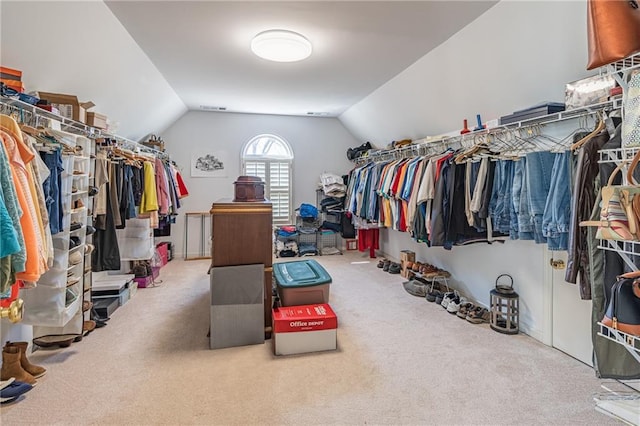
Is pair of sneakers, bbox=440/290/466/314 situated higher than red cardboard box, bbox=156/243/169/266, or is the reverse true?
red cardboard box, bbox=156/243/169/266

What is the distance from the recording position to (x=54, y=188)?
2.13 metres

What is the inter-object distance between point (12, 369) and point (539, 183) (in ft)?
12.2

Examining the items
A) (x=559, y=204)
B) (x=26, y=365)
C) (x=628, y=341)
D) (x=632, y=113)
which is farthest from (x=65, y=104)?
(x=628, y=341)

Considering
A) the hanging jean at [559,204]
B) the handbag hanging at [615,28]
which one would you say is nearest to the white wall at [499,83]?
the hanging jean at [559,204]

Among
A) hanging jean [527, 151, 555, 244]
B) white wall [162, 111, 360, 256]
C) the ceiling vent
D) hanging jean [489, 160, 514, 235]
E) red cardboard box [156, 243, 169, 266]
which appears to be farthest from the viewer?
white wall [162, 111, 360, 256]

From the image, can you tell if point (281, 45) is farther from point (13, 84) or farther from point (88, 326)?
point (88, 326)

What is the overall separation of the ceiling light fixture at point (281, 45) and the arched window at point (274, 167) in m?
3.36

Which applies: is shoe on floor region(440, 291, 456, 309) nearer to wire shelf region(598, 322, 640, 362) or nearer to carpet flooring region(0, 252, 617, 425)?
carpet flooring region(0, 252, 617, 425)

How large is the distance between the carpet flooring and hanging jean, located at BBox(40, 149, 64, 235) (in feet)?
3.47

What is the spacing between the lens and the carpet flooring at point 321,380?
1.86 meters

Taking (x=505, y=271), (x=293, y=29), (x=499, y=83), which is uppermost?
(x=293, y=29)

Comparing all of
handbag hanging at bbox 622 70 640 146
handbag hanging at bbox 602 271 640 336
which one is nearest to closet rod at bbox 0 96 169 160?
handbag hanging at bbox 622 70 640 146

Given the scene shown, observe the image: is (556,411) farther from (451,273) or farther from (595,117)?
(451,273)

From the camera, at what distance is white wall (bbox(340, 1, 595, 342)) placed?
2.26 m
